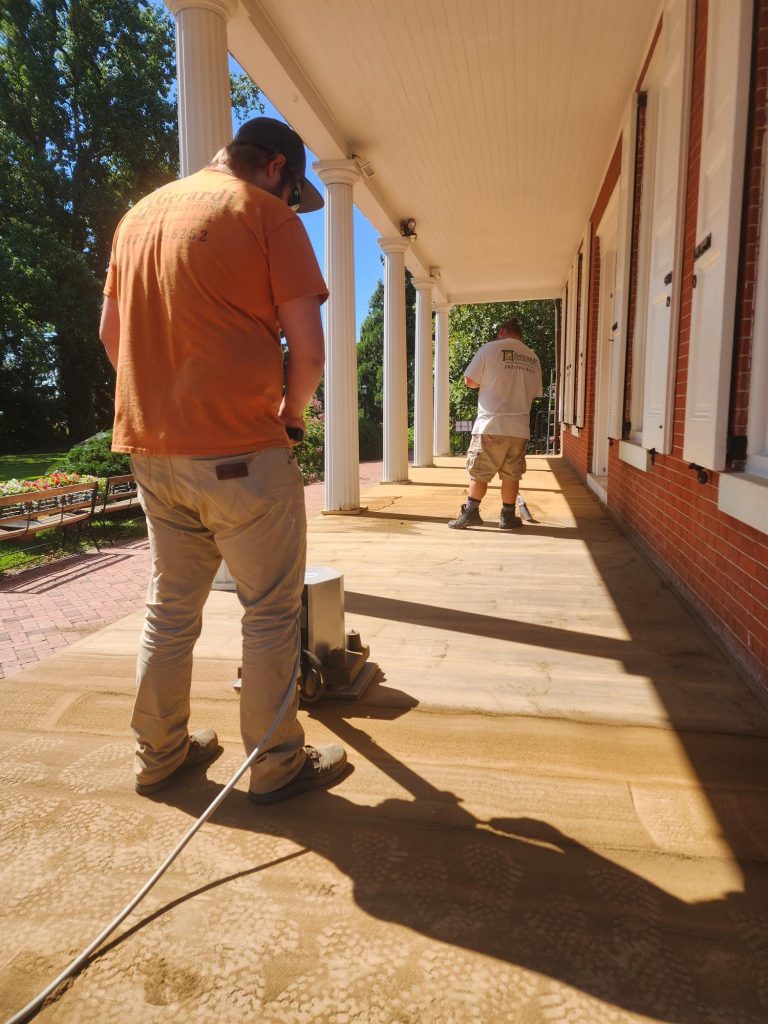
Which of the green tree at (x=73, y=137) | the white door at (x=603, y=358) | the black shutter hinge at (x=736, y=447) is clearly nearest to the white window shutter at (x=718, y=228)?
the black shutter hinge at (x=736, y=447)

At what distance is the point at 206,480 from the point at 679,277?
3221 mm

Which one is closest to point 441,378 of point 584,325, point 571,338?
point 571,338

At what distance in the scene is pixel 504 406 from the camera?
5617 millimetres

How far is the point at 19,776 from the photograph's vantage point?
190 centimetres

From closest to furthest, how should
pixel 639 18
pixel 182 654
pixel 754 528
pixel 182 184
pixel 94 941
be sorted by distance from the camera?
1. pixel 94 941
2. pixel 182 184
3. pixel 182 654
4. pixel 754 528
5. pixel 639 18

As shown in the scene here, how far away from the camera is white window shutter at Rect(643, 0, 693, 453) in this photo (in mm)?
3637

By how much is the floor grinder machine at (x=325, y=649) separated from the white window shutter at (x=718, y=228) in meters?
1.68

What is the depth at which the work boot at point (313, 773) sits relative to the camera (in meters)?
1.76

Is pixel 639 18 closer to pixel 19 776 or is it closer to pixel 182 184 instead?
pixel 182 184

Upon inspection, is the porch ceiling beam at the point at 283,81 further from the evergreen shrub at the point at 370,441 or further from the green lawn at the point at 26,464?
the evergreen shrub at the point at 370,441

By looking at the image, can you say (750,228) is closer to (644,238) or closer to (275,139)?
(275,139)

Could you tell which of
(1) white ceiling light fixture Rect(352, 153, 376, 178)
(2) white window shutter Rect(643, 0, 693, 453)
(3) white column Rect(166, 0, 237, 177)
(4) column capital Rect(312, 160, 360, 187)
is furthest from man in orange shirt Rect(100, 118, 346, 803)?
(1) white ceiling light fixture Rect(352, 153, 376, 178)

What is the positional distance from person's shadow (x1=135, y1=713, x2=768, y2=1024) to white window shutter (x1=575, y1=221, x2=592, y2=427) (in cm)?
785

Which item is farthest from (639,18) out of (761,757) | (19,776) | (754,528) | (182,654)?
(19,776)
